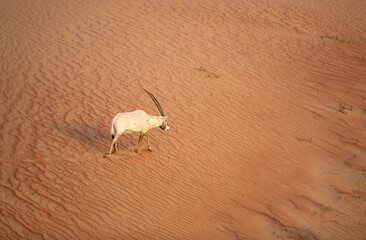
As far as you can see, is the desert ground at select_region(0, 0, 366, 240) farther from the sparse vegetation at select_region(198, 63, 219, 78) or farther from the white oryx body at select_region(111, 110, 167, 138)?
the white oryx body at select_region(111, 110, 167, 138)

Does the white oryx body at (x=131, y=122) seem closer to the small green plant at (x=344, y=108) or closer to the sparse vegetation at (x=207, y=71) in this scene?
the sparse vegetation at (x=207, y=71)

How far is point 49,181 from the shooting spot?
631 cm

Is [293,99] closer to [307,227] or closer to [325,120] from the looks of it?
[325,120]

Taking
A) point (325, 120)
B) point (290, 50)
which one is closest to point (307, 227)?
point (325, 120)

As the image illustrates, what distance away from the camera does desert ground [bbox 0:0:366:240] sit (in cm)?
592

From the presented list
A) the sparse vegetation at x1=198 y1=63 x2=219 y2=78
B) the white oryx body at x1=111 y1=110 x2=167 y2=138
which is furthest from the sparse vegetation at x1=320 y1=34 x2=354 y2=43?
the white oryx body at x1=111 y1=110 x2=167 y2=138

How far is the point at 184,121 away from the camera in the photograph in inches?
361

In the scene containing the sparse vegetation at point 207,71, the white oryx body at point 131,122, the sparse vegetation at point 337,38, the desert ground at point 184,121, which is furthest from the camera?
the sparse vegetation at point 337,38

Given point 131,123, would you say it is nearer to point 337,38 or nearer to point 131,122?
point 131,122

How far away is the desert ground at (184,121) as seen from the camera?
19.4ft

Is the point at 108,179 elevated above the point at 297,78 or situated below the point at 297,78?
below

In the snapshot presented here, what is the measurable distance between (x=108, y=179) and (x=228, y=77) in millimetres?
6825

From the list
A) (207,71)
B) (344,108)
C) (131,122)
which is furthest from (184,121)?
(344,108)

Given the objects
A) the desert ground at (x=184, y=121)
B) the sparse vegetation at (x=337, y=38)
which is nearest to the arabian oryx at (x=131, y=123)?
the desert ground at (x=184, y=121)
